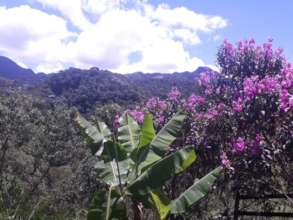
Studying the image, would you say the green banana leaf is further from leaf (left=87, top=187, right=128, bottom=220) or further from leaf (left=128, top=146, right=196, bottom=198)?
leaf (left=87, top=187, right=128, bottom=220)

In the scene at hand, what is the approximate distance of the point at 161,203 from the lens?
6.71 m

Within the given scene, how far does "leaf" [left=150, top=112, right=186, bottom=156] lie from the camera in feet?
23.2

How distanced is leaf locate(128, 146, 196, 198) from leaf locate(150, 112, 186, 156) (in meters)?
0.50

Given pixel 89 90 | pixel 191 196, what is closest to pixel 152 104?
pixel 191 196

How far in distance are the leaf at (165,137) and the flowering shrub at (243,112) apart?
1060mm

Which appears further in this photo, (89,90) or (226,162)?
(89,90)

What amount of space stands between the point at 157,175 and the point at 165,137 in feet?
2.99

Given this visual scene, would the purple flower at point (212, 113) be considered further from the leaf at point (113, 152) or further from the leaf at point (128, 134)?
the leaf at point (113, 152)

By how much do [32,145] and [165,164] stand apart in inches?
1092

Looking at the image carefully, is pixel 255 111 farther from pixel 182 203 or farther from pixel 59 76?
pixel 59 76

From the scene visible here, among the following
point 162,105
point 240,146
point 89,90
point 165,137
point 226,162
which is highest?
point 89,90

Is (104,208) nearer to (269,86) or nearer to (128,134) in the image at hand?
(128,134)

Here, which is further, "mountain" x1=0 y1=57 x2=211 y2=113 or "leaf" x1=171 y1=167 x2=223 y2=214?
"mountain" x1=0 y1=57 x2=211 y2=113

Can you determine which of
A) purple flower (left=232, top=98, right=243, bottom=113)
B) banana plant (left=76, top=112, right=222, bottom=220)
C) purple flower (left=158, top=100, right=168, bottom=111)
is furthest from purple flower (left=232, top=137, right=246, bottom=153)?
purple flower (left=158, top=100, right=168, bottom=111)
